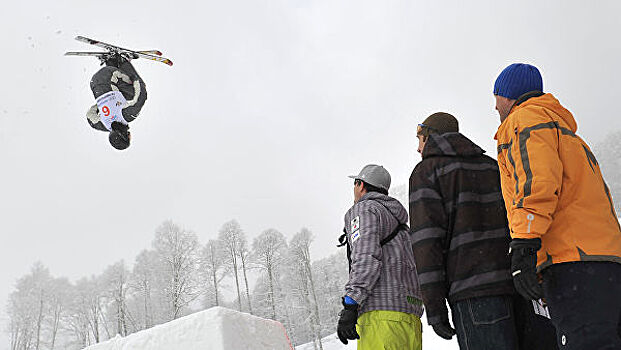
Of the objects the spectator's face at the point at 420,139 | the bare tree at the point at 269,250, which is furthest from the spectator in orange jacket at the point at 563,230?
the bare tree at the point at 269,250

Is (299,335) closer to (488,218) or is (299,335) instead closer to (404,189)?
(404,189)

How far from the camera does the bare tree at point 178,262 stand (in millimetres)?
25281

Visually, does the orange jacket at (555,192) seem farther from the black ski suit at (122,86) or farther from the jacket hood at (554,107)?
the black ski suit at (122,86)

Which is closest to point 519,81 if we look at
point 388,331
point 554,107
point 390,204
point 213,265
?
point 554,107

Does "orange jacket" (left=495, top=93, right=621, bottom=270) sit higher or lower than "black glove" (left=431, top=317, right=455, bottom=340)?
higher

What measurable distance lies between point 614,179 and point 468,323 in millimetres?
51559

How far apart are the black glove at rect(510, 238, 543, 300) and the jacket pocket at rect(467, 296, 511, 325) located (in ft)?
0.94

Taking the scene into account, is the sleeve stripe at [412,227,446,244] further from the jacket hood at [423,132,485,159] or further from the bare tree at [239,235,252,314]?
the bare tree at [239,235,252,314]

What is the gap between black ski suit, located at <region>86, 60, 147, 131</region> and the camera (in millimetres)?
5125

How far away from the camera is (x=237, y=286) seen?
104 feet

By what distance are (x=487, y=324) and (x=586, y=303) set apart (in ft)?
1.54

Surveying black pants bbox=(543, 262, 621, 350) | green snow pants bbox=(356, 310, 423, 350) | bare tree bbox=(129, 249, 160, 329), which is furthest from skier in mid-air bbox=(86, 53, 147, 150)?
bare tree bbox=(129, 249, 160, 329)

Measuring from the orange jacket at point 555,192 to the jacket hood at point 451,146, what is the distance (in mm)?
439

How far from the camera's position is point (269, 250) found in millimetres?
31703
